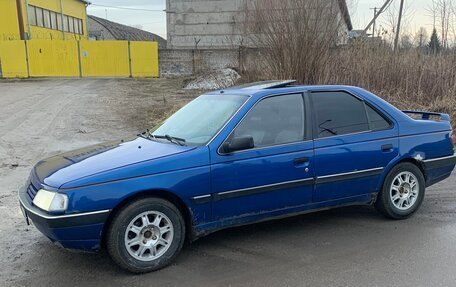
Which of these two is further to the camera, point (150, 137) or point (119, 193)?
point (150, 137)

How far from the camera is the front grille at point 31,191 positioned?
389cm

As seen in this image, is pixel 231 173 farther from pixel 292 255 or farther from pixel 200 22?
pixel 200 22

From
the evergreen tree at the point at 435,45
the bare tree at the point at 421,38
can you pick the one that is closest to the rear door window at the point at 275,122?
the evergreen tree at the point at 435,45

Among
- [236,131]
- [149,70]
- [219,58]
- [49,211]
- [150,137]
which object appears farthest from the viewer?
[149,70]

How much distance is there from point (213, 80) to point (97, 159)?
64.0 ft

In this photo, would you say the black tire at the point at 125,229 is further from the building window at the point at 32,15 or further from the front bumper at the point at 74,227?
the building window at the point at 32,15

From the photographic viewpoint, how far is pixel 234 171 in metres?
4.04

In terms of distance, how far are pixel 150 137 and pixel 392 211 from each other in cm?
278

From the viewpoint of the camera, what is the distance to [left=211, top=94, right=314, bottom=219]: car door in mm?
4035

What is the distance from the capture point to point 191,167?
390 centimetres

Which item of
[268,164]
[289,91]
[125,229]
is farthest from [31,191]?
[289,91]

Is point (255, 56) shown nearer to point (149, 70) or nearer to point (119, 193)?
point (119, 193)

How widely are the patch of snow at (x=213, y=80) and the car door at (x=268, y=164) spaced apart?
1636 cm

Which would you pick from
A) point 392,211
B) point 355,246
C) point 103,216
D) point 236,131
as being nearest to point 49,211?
point 103,216
